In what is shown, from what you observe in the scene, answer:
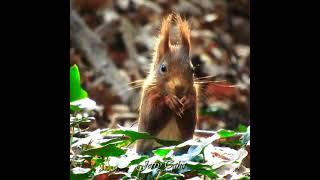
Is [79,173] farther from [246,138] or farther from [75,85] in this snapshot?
[246,138]

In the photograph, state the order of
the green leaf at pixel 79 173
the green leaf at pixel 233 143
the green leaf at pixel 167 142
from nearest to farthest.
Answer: the green leaf at pixel 79 173, the green leaf at pixel 167 142, the green leaf at pixel 233 143

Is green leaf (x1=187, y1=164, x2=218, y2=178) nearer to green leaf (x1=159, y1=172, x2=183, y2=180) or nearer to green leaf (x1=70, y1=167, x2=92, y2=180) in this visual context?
green leaf (x1=159, y1=172, x2=183, y2=180)

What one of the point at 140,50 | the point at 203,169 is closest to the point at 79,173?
the point at 203,169

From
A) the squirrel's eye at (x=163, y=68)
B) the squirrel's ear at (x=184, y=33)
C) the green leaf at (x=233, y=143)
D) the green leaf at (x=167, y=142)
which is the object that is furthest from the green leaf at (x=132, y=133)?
the green leaf at (x=233, y=143)

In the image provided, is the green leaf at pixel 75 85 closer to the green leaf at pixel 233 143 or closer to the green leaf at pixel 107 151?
the green leaf at pixel 107 151

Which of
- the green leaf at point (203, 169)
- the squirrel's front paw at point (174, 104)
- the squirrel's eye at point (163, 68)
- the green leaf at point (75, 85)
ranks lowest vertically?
the green leaf at point (203, 169)
